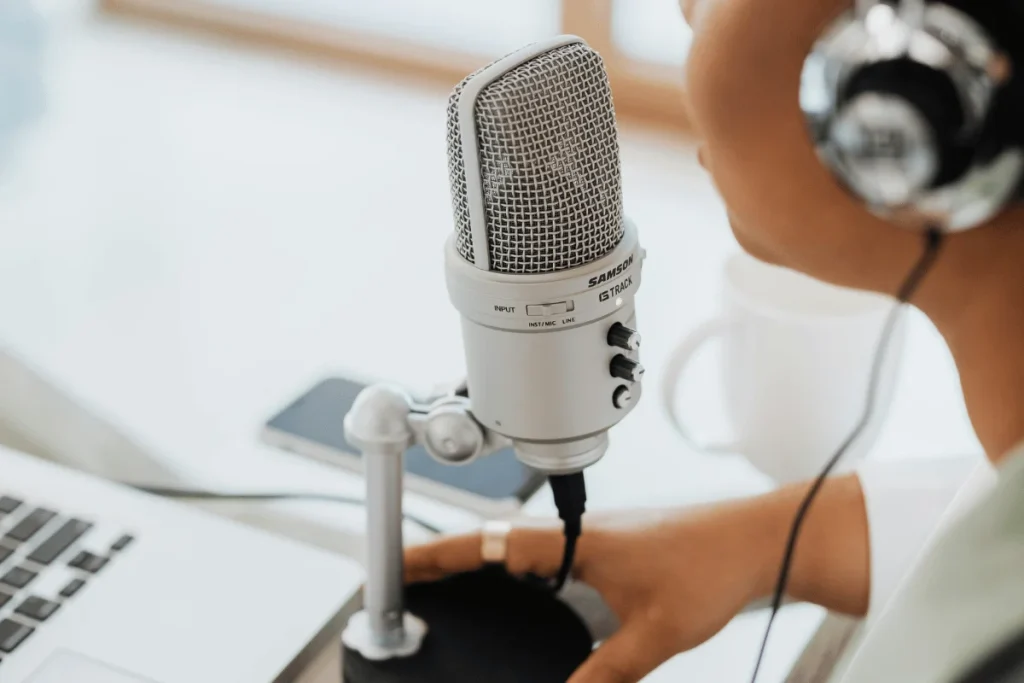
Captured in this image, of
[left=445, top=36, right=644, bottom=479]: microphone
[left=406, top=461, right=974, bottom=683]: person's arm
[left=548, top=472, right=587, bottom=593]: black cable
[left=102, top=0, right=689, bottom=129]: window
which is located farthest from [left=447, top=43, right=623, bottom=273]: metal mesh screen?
[left=102, top=0, right=689, bottom=129]: window

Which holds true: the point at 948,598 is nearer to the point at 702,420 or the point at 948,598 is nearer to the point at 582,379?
the point at 582,379

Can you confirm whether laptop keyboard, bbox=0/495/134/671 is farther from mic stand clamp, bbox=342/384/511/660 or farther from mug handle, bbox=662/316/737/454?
mug handle, bbox=662/316/737/454

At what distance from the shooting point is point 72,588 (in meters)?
0.56

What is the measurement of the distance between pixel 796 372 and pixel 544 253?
0.27 m

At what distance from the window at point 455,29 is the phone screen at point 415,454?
30.6 inches

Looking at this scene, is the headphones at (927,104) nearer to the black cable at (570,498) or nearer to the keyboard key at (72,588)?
the black cable at (570,498)

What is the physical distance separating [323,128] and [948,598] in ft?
3.38

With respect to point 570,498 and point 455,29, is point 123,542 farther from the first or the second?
point 455,29

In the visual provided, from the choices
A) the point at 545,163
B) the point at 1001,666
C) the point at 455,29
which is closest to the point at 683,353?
the point at 545,163

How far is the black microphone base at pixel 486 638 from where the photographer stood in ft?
1.72

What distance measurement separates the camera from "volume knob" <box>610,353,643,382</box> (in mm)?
438

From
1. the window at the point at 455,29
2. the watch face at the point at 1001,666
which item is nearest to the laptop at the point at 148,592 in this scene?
the watch face at the point at 1001,666

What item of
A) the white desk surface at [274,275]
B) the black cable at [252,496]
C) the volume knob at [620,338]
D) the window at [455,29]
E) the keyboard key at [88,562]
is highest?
the volume knob at [620,338]

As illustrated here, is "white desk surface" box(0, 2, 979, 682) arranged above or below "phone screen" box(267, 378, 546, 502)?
below
